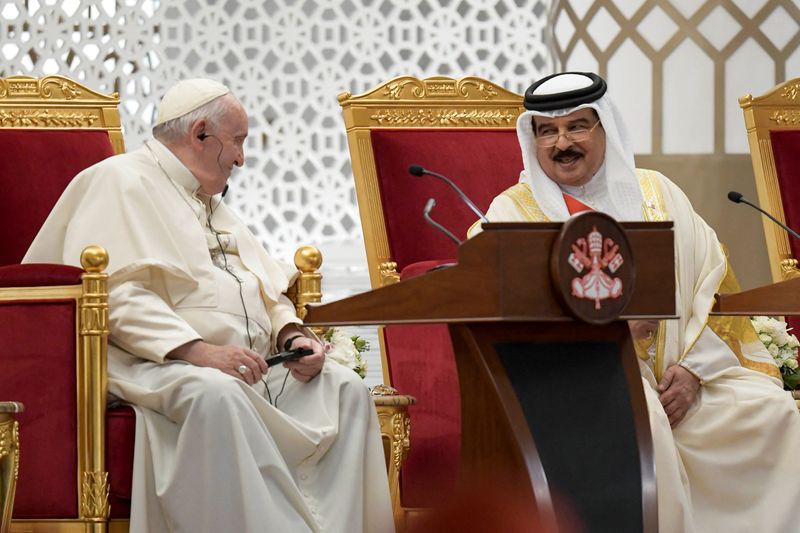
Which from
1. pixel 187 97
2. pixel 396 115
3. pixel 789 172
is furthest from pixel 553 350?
pixel 789 172

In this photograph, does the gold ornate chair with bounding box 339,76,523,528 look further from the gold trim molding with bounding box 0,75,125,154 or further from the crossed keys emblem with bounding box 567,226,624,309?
the crossed keys emblem with bounding box 567,226,624,309

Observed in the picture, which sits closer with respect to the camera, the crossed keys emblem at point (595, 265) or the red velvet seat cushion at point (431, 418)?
the crossed keys emblem at point (595, 265)

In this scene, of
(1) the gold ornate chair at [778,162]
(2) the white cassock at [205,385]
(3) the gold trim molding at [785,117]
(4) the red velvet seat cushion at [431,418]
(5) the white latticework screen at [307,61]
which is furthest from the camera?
(5) the white latticework screen at [307,61]

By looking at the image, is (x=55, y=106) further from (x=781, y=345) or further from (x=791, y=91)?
(x=791, y=91)

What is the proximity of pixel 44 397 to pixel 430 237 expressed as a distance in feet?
5.24

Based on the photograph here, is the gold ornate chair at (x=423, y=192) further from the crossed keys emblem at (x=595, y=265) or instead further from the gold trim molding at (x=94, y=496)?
the crossed keys emblem at (x=595, y=265)

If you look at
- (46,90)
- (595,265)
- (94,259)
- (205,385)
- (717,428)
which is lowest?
(717,428)

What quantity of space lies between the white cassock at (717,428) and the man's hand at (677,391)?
0.08 ft

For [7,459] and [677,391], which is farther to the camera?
[677,391]

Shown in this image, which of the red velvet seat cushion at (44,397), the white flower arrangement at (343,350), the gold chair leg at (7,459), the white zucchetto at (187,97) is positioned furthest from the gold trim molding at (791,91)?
the gold chair leg at (7,459)

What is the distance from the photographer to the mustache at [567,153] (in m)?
4.08

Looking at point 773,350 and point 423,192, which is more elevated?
point 423,192

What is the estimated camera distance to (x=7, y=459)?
3062 mm

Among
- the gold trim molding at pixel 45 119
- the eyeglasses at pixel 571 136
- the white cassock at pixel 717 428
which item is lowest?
the white cassock at pixel 717 428
